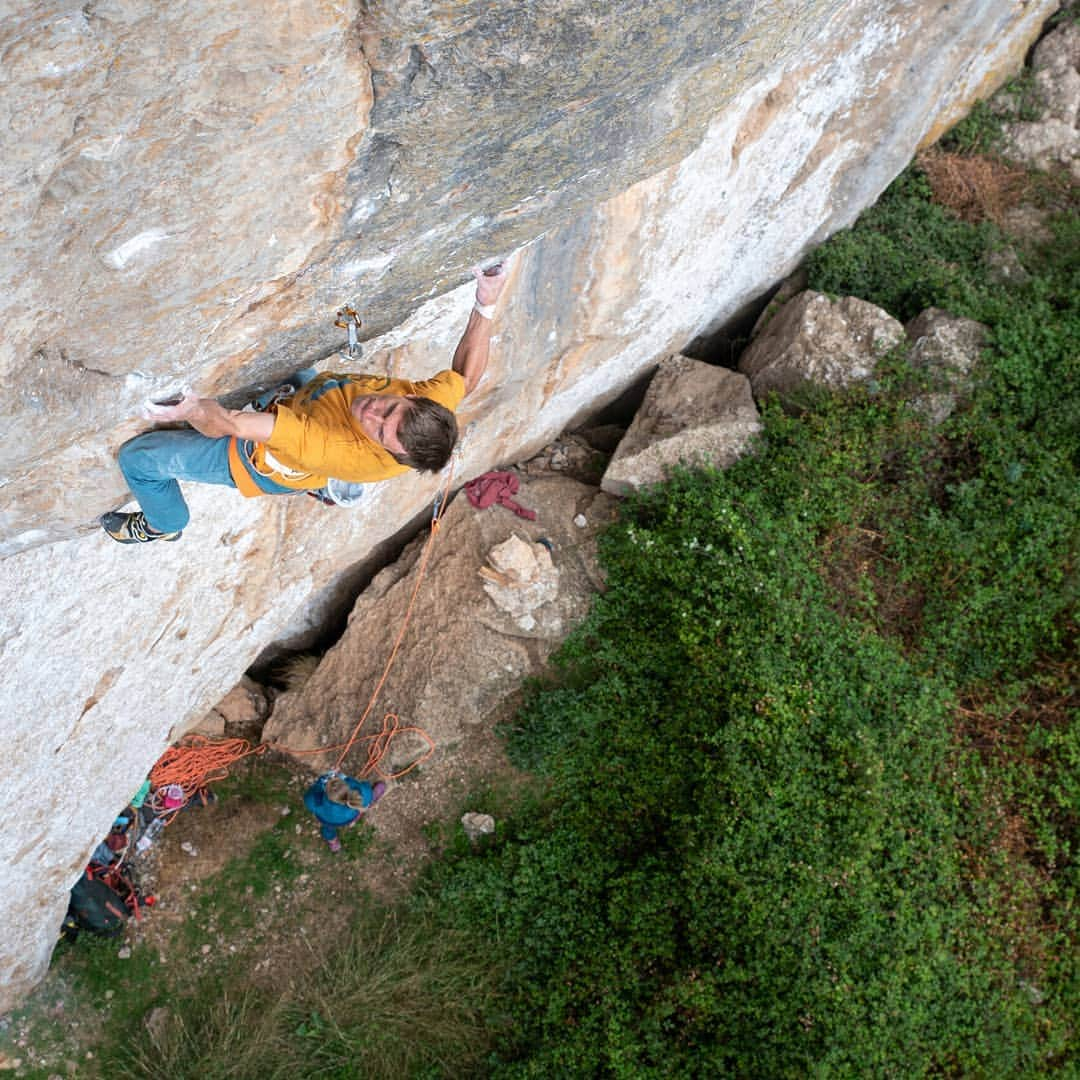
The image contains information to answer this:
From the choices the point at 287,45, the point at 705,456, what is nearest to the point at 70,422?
the point at 287,45

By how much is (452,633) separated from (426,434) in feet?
10.9

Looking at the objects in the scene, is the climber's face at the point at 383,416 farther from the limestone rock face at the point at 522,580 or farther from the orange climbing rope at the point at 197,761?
the orange climbing rope at the point at 197,761

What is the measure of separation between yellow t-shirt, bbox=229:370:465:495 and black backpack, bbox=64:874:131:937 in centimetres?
389

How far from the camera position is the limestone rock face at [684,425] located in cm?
627

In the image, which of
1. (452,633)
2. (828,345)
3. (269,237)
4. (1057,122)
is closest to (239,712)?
(452,633)

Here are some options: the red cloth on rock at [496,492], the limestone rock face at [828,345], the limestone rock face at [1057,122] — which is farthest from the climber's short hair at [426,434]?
the limestone rock face at [1057,122]

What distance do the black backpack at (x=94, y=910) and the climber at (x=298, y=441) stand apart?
141 inches

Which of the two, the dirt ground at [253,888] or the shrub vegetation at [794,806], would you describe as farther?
the dirt ground at [253,888]

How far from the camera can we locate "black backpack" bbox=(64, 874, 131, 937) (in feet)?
18.2

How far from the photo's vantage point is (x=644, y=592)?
611 cm

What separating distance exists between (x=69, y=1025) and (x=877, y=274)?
8095 millimetres

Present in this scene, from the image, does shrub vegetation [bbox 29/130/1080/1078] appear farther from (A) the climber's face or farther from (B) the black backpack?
(A) the climber's face

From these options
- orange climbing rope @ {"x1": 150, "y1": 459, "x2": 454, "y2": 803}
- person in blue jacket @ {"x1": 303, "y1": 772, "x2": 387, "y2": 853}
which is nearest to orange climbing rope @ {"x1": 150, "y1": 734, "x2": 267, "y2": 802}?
orange climbing rope @ {"x1": 150, "y1": 459, "x2": 454, "y2": 803}

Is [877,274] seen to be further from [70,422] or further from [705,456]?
[70,422]
